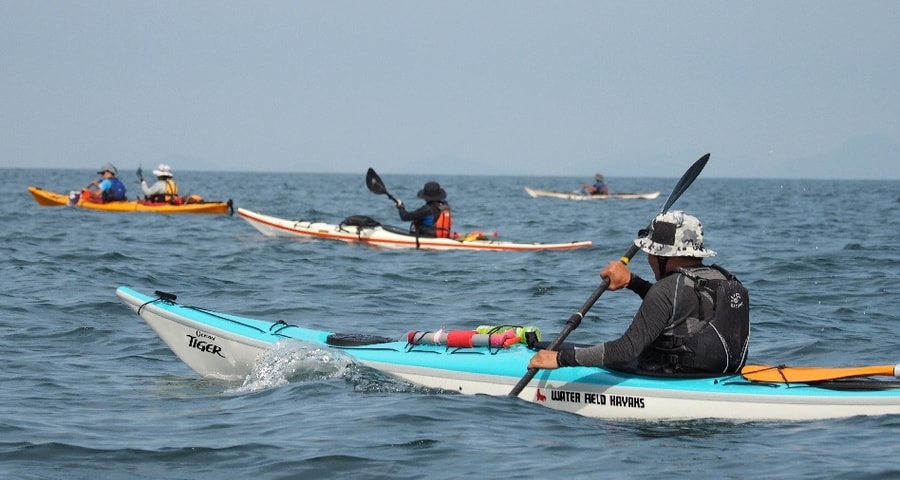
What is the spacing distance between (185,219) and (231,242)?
533 cm

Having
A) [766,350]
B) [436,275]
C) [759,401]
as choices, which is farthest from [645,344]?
[436,275]

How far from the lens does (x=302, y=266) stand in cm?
1641

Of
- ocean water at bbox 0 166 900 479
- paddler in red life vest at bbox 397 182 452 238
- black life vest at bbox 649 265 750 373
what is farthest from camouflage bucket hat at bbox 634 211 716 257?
paddler in red life vest at bbox 397 182 452 238

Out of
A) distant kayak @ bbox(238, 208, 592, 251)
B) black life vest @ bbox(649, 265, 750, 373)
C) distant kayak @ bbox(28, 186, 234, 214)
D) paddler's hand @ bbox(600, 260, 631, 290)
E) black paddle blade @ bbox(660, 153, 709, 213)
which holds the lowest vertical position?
distant kayak @ bbox(28, 186, 234, 214)

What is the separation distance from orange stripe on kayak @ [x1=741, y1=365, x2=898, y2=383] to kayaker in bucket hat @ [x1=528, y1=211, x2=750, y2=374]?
128 millimetres

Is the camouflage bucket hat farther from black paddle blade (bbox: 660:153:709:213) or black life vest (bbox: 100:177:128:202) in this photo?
black life vest (bbox: 100:177:128:202)

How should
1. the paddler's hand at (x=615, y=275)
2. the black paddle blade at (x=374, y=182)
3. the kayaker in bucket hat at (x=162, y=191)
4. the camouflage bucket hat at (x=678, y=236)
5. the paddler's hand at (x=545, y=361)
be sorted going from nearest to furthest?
the camouflage bucket hat at (x=678, y=236) < the paddler's hand at (x=545, y=361) < the paddler's hand at (x=615, y=275) < the black paddle blade at (x=374, y=182) < the kayaker in bucket hat at (x=162, y=191)

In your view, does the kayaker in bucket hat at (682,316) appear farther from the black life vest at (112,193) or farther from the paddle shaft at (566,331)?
the black life vest at (112,193)

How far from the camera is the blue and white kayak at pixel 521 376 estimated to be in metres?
6.47

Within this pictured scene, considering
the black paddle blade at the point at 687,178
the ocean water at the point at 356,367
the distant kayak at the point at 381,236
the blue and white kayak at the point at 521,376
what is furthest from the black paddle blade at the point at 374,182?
the black paddle blade at the point at 687,178

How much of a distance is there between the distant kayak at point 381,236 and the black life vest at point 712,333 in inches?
455

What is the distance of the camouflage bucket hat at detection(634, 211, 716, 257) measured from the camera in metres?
6.48

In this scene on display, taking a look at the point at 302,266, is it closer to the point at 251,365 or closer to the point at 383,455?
the point at 251,365

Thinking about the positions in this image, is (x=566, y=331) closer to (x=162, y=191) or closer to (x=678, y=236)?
(x=678, y=236)
